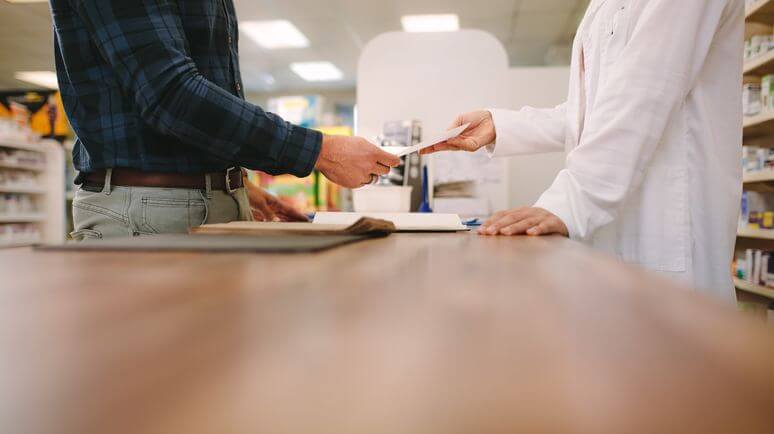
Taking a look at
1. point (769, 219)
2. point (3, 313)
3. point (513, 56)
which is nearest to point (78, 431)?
point (3, 313)

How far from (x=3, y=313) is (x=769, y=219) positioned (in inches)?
128

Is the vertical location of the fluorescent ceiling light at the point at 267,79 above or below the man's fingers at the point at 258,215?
above

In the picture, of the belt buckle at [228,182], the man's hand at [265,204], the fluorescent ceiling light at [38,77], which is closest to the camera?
the belt buckle at [228,182]

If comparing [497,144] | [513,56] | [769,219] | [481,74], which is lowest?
[769,219]

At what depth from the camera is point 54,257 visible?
0.53 m

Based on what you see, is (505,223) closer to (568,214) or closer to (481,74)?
(568,214)

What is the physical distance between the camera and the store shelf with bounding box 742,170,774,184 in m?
2.55

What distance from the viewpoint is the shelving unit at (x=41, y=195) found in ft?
16.3

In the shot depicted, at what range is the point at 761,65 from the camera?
2.70 metres

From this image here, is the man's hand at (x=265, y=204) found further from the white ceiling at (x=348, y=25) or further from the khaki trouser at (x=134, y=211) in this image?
the white ceiling at (x=348, y=25)

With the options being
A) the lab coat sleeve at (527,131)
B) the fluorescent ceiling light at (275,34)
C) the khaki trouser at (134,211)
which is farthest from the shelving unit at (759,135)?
the fluorescent ceiling light at (275,34)

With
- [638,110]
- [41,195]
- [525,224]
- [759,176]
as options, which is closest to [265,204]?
[525,224]

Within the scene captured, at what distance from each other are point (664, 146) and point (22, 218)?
18.6ft

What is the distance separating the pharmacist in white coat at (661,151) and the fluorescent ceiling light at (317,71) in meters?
6.96
